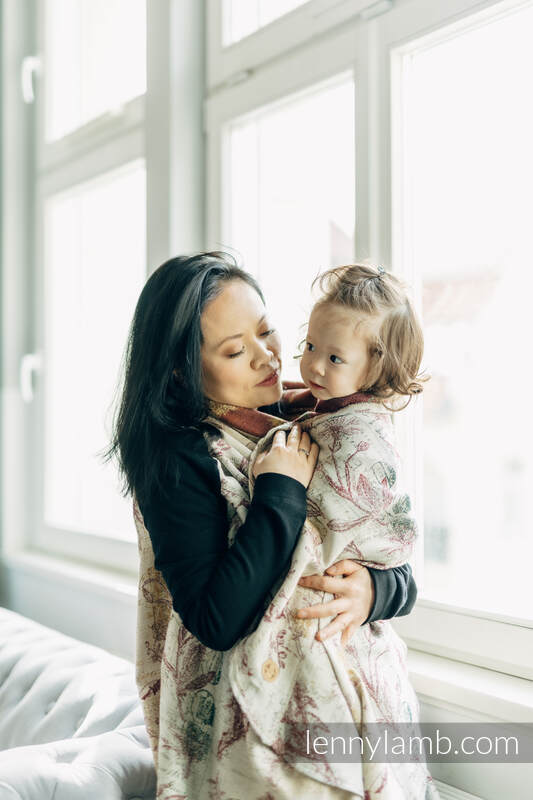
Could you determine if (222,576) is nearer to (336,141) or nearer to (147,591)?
(147,591)

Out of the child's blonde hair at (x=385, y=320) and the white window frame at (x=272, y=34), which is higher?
the white window frame at (x=272, y=34)

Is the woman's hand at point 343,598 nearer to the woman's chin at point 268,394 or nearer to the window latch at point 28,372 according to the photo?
the woman's chin at point 268,394

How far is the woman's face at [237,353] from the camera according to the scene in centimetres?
122

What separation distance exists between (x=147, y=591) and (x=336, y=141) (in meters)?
1.03

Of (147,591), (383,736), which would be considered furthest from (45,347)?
(383,736)

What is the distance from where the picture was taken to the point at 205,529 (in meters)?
1.09

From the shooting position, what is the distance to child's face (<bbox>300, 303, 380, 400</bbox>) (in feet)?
3.53

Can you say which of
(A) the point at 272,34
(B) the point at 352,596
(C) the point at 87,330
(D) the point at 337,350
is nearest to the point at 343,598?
(B) the point at 352,596

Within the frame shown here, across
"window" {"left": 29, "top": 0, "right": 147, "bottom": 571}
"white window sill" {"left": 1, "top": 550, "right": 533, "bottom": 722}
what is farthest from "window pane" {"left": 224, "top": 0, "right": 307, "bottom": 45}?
"white window sill" {"left": 1, "top": 550, "right": 533, "bottom": 722}

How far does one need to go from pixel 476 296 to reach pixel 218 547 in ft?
2.27

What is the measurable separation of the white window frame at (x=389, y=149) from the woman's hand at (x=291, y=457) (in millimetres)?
428

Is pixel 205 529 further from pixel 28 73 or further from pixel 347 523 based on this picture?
pixel 28 73

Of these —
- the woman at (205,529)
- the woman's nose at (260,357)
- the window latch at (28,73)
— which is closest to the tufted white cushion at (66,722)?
the woman at (205,529)

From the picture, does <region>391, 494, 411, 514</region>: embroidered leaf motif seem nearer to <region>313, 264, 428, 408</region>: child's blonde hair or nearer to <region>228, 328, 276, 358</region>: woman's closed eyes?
<region>313, 264, 428, 408</region>: child's blonde hair
